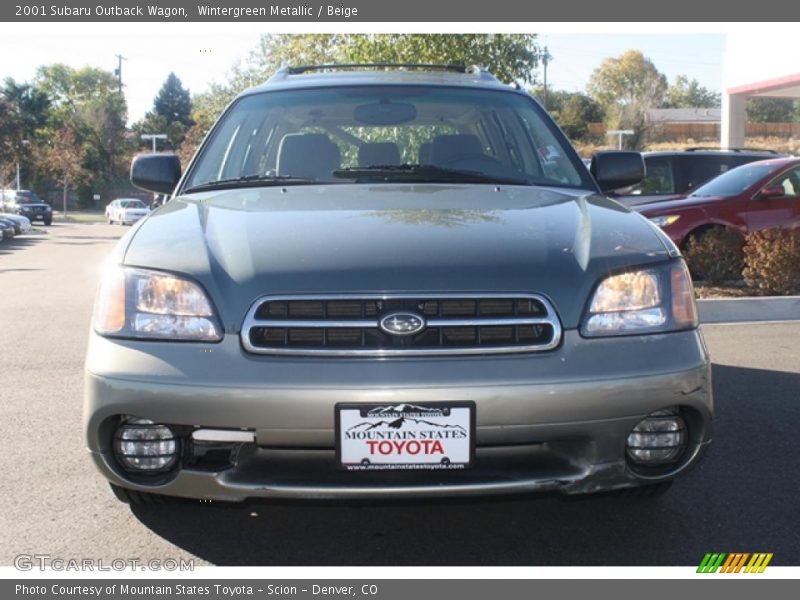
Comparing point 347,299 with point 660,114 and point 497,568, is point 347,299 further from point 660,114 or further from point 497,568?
point 660,114

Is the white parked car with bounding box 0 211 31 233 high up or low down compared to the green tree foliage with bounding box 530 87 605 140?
down

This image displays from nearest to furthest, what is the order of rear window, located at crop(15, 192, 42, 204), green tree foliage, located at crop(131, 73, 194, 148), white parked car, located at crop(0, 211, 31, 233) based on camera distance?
1. white parked car, located at crop(0, 211, 31, 233)
2. rear window, located at crop(15, 192, 42, 204)
3. green tree foliage, located at crop(131, 73, 194, 148)

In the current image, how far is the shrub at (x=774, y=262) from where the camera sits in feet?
29.5

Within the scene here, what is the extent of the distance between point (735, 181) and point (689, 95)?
103536 mm

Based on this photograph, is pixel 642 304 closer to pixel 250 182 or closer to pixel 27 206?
pixel 250 182

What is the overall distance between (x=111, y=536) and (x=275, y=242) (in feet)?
3.96

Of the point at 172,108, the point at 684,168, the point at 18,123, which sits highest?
the point at 172,108

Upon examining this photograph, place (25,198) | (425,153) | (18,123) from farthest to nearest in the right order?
(25,198) → (18,123) → (425,153)

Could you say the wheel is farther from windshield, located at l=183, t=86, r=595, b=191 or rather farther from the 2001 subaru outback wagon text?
windshield, located at l=183, t=86, r=595, b=191

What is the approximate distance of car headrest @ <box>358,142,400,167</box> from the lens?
4059 mm

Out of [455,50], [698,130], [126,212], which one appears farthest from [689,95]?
[455,50]

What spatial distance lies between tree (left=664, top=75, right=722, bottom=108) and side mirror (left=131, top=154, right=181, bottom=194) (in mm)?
106017

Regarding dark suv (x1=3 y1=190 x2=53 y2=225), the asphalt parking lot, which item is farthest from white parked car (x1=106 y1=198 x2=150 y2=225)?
the asphalt parking lot

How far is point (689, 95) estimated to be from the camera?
107438 millimetres
